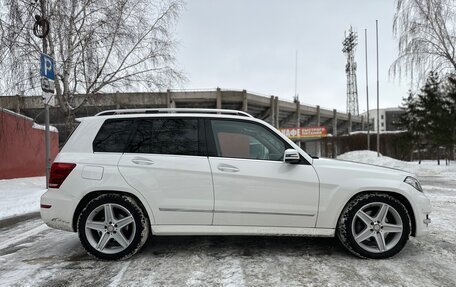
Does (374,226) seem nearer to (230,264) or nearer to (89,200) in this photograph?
(230,264)

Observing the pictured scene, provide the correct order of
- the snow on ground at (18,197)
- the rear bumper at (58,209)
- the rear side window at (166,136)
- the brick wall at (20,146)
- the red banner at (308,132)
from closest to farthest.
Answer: the rear bumper at (58,209) < the rear side window at (166,136) < the snow on ground at (18,197) < the brick wall at (20,146) < the red banner at (308,132)

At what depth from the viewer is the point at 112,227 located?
3.81m

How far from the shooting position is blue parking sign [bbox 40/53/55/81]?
8547mm

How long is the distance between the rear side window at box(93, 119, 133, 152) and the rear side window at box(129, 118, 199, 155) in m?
0.12

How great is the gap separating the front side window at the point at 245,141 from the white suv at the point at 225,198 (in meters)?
0.02

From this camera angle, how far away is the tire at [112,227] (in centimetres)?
378

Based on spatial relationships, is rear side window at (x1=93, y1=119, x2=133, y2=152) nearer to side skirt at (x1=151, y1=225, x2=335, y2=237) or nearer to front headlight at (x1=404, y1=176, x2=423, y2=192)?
side skirt at (x1=151, y1=225, x2=335, y2=237)

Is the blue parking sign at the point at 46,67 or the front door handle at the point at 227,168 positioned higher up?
the blue parking sign at the point at 46,67

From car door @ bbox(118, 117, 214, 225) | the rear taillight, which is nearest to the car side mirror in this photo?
car door @ bbox(118, 117, 214, 225)

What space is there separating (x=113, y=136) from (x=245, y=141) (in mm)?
1626

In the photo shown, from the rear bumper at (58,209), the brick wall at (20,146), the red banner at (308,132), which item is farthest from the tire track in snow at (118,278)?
the red banner at (308,132)

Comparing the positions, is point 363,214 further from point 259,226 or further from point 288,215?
point 259,226

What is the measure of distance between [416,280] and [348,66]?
65.7m

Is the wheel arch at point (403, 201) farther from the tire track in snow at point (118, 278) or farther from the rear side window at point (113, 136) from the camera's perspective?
the rear side window at point (113, 136)
